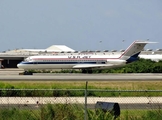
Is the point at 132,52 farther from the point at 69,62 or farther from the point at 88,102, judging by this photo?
the point at 88,102

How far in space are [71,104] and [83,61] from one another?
2114 inches

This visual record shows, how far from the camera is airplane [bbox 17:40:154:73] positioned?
6931 centimetres

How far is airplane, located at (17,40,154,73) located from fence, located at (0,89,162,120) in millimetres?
38821

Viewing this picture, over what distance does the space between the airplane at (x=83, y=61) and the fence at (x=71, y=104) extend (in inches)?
1528

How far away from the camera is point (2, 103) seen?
25188 millimetres

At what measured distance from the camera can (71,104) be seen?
17.3 meters

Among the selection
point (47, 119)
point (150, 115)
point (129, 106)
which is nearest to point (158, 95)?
point (129, 106)

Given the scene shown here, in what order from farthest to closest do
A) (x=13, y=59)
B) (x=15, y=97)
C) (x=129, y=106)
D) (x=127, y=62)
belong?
1. (x=13, y=59)
2. (x=127, y=62)
3. (x=15, y=97)
4. (x=129, y=106)

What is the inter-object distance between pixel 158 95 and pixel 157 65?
42.0 m

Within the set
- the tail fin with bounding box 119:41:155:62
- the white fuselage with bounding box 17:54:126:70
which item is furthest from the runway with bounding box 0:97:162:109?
the tail fin with bounding box 119:41:155:62

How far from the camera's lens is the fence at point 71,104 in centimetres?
1606

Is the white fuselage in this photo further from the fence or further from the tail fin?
the fence

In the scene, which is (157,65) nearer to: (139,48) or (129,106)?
(139,48)

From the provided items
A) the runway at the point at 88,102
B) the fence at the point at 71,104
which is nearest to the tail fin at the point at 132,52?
the fence at the point at 71,104
